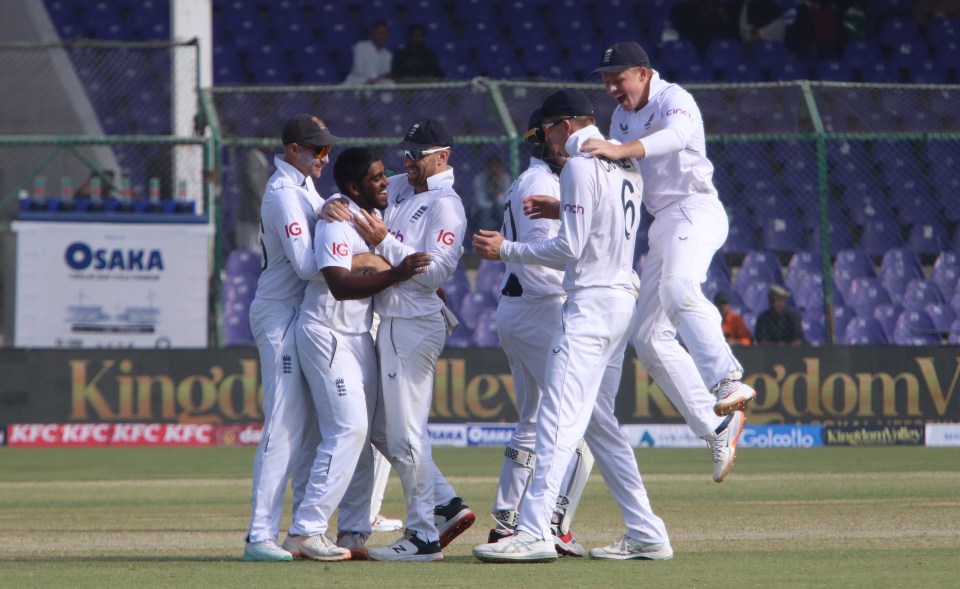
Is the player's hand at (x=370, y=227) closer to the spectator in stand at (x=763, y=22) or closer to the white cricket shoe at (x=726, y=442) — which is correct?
the white cricket shoe at (x=726, y=442)

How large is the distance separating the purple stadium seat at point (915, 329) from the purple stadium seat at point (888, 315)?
0.07 meters

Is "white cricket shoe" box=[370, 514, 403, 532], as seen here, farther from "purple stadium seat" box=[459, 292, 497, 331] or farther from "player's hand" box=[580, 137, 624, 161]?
"purple stadium seat" box=[459, 292, 497, 331]

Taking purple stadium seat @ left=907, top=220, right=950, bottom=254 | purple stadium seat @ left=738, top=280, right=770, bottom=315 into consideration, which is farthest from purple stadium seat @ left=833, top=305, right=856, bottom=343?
purple stadium seat @ left=907, top=220, right=950, bottom=254

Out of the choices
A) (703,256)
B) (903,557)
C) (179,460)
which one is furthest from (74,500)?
(903,557)

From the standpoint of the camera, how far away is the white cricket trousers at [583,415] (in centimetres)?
662

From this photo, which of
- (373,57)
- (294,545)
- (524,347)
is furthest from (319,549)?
(373,57)

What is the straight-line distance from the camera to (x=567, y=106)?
7262 mm

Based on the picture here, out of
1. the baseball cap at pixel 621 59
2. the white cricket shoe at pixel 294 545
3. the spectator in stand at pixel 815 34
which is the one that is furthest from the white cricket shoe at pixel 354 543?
the spectator in stand at pixel 815 34

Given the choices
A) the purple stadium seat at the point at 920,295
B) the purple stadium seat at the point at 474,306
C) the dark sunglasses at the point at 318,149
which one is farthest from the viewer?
the purple stadium seat at the point at 474,306

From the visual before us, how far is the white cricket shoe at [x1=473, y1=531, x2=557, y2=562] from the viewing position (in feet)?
21.6

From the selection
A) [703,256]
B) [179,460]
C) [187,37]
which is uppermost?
[187,37]

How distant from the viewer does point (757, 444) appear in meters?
15.6

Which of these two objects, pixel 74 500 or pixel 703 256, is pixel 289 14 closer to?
pixel 74 500

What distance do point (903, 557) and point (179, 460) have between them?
9297 mm
